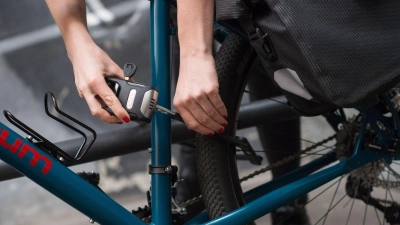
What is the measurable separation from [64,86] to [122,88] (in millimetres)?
976

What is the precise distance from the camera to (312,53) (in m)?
0.67

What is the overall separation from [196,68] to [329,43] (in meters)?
0.18

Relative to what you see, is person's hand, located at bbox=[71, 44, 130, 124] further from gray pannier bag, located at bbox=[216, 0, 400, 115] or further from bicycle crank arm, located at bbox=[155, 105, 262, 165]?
gray pannier bag, located at bbox=[216, 0, 400, 115]

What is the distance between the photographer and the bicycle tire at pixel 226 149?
0.84 m

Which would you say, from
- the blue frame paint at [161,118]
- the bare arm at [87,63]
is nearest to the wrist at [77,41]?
the bare arm at [87,63]

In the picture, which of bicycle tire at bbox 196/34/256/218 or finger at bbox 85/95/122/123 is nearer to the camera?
finger at bbox 85/95/122/123

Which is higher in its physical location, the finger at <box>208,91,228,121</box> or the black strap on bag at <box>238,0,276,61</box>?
the black strap on bag at <box>238,0,276,61</box>

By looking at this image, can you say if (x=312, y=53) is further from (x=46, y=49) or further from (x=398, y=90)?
(x=46, y=49)

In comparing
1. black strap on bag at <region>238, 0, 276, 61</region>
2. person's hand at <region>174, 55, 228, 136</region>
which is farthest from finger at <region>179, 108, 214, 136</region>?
black strap on bag at <region>238, 0, 276, 61</region>

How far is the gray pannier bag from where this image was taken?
669mm

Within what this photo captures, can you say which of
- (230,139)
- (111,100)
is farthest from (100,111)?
(230,139)

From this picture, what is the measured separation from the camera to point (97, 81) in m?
0.71

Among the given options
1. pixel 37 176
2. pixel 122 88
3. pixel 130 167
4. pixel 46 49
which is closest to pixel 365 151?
pixel 122 88

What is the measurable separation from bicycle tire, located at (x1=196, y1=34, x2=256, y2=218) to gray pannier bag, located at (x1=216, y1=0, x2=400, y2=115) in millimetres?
135
